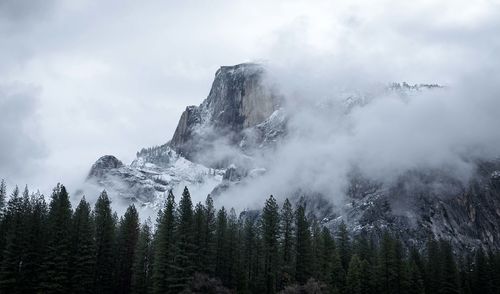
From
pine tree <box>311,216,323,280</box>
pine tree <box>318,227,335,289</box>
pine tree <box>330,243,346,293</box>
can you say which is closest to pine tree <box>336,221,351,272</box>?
pine tree <box>311,216,323,280</box>

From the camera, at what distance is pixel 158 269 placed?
76.9m

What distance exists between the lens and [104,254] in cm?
8844

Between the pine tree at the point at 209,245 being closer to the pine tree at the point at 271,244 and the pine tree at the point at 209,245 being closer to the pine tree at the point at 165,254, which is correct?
the pine tree at the point at 165,254

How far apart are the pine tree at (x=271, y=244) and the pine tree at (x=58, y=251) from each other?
28.7 metres

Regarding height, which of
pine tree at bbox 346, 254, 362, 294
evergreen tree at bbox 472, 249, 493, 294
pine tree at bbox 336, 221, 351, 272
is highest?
pine tree at bbox 336, 221, 351, 272

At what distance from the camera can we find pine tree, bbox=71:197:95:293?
257 feet

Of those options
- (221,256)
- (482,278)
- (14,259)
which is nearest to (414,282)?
(482,278)

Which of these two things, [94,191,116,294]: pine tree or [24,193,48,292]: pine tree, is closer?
[24,193,48,292]: pine tree

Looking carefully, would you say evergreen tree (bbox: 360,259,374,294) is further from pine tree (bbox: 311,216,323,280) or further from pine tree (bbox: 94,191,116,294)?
pine tree (bbox: 94,191,116,294)

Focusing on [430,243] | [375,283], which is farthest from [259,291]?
[430,243]

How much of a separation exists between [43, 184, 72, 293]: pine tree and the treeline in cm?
14

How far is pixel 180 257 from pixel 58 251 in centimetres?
1686

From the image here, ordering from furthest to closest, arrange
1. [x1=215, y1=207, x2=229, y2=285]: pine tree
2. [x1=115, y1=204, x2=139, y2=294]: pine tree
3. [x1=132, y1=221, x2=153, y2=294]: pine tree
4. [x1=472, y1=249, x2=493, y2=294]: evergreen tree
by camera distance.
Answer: [x1=472, y1=249, x2=493, y2=294]: evergreen tree, [x1=115, y1=204, x2=139, y2=294]: pine tree, [x1=215, y1=207, x2=229, y2=285]: pine tree, [x1=132, y1=221, x2=153, y2=294]: pine tree

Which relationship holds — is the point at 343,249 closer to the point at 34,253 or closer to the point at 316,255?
the point at 316,255
